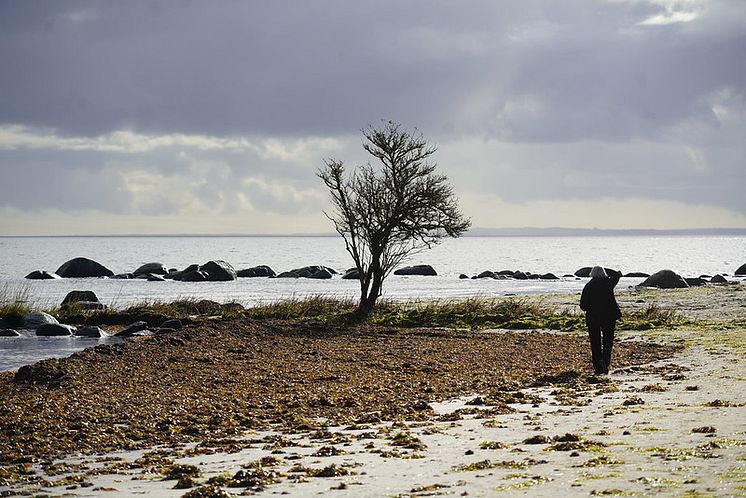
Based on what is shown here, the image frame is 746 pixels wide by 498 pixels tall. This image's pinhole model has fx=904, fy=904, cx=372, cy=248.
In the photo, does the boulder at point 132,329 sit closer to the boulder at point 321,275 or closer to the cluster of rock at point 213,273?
the cluster of rock at point 213,273

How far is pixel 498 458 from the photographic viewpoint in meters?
9.37

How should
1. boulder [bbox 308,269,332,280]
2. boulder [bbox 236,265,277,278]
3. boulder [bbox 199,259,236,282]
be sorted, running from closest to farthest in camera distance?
boulder [bbox 199,259,236,282], boulder [bbox 308,269,332,280], boulder [bbox 236,265,277,278]

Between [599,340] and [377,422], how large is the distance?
263 inches

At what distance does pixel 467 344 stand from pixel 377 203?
35.4 feet

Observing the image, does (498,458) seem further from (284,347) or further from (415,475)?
(284,347)

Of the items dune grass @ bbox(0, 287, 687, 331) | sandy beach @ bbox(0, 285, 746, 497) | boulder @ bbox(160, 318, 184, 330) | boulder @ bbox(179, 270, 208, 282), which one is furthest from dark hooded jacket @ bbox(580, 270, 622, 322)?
boulder @ bbox(179, 270, 208, 282)

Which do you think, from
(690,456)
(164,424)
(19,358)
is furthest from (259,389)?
(19,358)

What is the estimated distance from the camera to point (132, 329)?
102 feet

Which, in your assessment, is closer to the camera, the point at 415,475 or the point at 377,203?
the point at 415,475

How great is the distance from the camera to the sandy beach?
8.46 metres

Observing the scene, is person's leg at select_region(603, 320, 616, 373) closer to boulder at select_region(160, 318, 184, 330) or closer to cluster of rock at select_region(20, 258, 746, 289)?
boulder at select_region(160, 318, 184, 330)

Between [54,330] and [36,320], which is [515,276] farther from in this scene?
[54,330]

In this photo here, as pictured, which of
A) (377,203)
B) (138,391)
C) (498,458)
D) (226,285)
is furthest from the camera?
(226,285)

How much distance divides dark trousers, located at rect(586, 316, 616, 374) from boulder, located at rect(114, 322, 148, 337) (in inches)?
698
